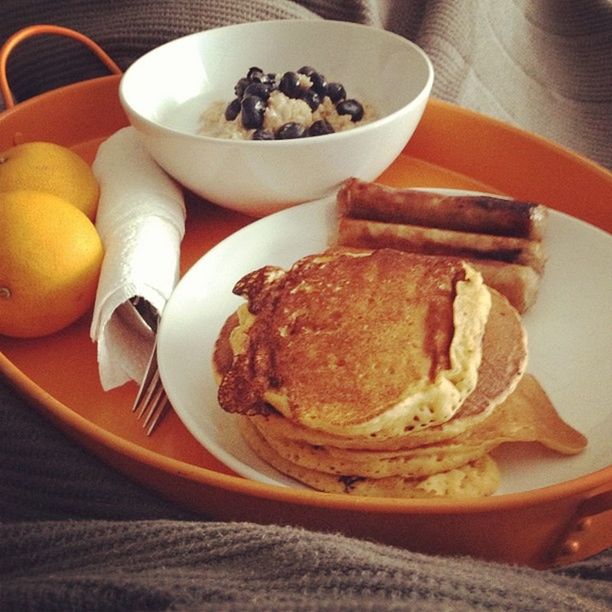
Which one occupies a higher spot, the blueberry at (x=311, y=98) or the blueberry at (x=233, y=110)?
the blueberry at (x=311, y=98)

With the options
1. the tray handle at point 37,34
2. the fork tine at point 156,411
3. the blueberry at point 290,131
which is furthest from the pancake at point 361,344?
the tray handle at point 37,34

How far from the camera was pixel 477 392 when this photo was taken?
0.68 meters

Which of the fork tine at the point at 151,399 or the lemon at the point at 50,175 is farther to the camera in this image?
the lemon at the point at 50,175

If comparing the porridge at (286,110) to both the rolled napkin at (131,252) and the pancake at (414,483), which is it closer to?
the rolled napkin at (131,252)

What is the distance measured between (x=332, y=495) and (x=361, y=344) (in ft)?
0.48

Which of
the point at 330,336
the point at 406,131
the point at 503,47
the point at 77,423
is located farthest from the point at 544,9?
the point at 77,423

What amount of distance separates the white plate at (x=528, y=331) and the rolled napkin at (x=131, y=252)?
37mm

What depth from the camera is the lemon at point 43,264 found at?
0.79 m

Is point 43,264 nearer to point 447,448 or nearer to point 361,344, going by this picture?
point 361,344

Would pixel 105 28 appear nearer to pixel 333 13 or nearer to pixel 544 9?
pixel 333 13

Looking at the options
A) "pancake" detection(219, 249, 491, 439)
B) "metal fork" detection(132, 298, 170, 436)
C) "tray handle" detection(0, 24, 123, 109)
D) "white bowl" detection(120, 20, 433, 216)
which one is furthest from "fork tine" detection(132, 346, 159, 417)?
"tray handle" detection(0, 24, 123, 109)

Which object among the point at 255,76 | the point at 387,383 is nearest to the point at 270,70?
the point at 255,76

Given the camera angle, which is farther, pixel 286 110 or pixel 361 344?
pixel 286 110

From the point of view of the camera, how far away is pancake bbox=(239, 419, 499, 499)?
0.65 m
